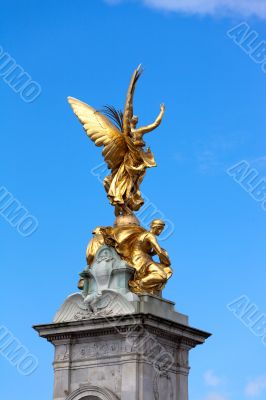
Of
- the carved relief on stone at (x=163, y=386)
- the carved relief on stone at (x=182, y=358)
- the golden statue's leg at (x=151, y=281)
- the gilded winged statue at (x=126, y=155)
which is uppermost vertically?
the gilded winged statue at (x=126, y=155)

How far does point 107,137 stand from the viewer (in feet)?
108

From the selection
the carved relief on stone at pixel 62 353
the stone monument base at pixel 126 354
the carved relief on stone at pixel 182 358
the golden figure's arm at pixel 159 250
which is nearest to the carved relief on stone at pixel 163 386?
the stone monument base at pixel 126 354

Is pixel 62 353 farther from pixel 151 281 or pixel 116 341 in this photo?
pixel 151 281

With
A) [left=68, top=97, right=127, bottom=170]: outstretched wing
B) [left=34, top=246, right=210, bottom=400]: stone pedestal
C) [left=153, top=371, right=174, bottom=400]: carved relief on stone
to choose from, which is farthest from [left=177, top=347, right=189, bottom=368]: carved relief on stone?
[left=68, top=97, right=127, bottom=170]: outstretched wing

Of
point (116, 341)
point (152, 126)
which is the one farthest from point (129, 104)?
point (116, 341)

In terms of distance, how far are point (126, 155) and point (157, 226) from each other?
232 cm

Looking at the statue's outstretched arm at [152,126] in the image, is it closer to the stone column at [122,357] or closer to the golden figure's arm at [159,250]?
the golden figure's arm at [159,250]

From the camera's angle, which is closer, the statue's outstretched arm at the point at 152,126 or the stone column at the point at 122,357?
the stone column at the point at 122,357

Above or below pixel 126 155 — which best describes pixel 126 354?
below

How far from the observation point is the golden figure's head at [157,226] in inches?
1261

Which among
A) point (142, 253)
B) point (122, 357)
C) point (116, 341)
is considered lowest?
point (122, 357)

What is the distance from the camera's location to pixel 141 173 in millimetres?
32906

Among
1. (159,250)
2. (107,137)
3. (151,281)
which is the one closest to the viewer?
(151,281)

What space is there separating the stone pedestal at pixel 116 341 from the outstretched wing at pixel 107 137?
276 cm
